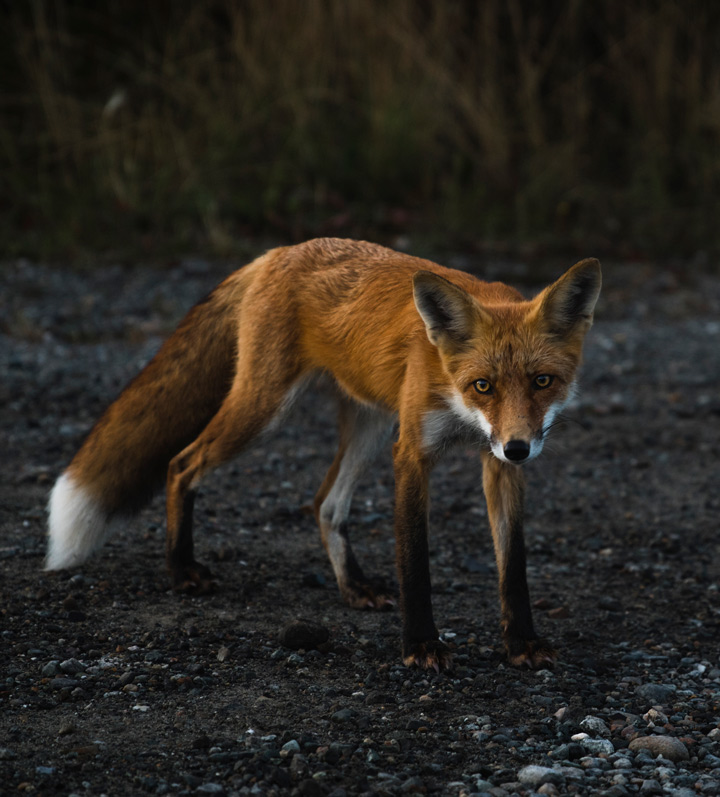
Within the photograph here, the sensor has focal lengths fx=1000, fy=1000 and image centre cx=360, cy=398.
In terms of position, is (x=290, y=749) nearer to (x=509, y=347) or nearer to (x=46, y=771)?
(x=46, y=771)

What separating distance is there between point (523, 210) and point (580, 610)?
6.10 metres

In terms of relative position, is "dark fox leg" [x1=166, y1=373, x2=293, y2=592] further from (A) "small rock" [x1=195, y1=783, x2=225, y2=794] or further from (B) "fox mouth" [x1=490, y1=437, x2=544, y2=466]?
(A) "small rock" [x1=195, y1=783, x2=225, y2=794]

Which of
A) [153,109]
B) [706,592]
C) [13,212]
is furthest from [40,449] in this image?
[153,109]

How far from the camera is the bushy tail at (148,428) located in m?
3.84

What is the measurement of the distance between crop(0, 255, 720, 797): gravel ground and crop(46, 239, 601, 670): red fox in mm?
211

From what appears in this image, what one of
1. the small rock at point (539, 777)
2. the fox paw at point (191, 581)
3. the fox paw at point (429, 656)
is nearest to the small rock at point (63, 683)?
the fox paw at point (191, 581)

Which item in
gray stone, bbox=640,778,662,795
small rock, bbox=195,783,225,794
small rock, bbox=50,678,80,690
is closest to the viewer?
small rock, bbox=195,783,225,794

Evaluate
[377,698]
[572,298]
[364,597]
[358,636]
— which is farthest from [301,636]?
[572,298]

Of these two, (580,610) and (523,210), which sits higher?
(523,210)

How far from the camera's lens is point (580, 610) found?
12.6ft

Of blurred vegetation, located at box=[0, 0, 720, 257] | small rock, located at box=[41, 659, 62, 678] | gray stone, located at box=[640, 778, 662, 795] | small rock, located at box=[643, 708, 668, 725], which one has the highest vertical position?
blurred vegetation, located at box=[0, 0, 720, 257]

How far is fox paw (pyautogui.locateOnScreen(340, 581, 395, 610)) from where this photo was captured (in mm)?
3797

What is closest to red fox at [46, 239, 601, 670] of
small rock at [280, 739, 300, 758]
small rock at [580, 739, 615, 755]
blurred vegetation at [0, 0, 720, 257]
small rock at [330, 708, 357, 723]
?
small rock at [330, 708, 357, 723]

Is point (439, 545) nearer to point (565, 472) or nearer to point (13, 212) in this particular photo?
point (565, 472)
